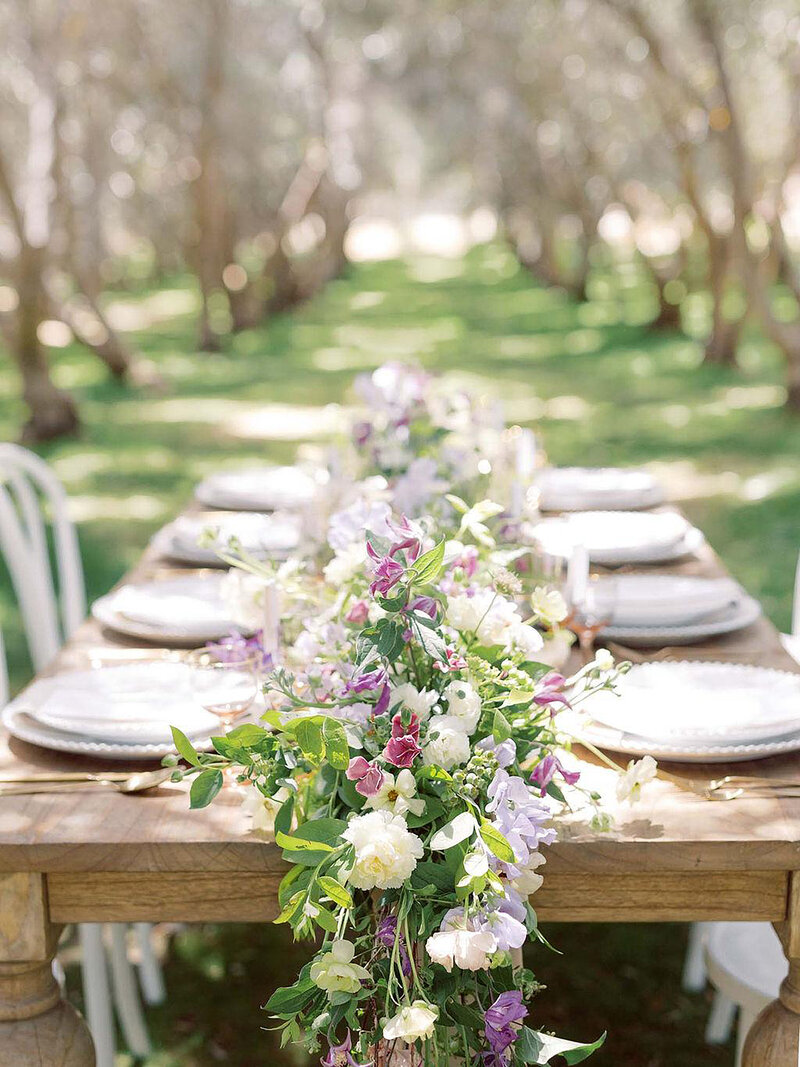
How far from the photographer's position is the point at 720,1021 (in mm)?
3021

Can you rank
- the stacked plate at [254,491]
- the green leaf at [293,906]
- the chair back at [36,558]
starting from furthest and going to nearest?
the stacked plate at [254,491], the chair back at [36,558], the green leaf at [293,906]

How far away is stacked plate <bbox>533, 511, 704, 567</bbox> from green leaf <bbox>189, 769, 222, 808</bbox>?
1.57m

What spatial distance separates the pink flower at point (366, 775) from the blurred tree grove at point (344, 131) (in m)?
8.78

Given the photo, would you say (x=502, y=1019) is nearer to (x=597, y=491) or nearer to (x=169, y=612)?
(x=169, y=612)

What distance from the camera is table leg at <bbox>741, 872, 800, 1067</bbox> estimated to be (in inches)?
68.7

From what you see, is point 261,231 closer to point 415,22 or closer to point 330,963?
point 415,22

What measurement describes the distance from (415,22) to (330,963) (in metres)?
18.0

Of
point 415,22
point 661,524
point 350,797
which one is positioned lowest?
point 661,524

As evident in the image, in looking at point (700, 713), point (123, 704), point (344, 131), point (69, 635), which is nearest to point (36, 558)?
point (69, 635)

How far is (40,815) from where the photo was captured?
5.92 feet

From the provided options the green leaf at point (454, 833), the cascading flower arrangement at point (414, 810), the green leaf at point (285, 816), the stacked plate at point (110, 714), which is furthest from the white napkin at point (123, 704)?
the green leaf at point (454, 833)

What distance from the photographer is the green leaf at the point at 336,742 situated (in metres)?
1.50

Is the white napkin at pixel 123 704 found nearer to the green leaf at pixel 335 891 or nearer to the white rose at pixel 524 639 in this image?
the white rose at pixel 524 639

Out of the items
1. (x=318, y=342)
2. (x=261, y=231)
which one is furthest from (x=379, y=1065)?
(x=261, y=231)
